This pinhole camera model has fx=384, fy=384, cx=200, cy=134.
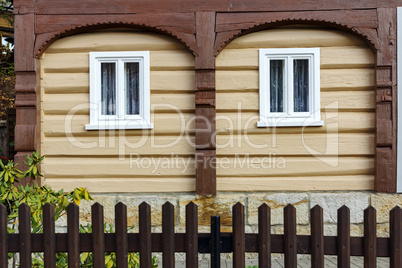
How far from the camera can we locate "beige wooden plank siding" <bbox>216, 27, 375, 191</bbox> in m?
5.26

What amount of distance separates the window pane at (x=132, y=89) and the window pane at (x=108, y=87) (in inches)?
7.3

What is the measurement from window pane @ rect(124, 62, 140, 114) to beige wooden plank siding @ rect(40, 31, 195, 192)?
0.25 meters

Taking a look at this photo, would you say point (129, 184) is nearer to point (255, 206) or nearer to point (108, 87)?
point (108, 87)

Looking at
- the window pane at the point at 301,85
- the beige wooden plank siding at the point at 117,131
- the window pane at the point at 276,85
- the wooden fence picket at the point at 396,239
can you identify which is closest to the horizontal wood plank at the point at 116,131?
the beige wooden plank siding at the point at 117,131

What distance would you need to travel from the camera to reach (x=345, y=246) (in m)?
2.38

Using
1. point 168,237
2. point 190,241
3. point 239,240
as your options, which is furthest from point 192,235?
point 239,240

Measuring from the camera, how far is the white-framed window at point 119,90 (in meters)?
5.32

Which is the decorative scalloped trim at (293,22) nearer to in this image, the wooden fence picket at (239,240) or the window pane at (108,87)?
the window pane at (108,87)

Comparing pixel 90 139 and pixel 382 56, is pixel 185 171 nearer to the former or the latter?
pixel 90 139

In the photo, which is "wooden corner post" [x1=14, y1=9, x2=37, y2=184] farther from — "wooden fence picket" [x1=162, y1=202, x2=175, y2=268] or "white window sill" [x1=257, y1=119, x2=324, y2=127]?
"wooden fence picket" [x1=162, y1=202, x2=175, y2=268]

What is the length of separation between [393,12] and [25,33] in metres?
4.95

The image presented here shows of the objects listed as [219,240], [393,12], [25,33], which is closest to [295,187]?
[393,12]

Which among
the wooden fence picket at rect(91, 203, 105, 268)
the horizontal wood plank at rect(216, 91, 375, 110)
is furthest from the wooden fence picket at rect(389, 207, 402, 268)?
the horizontal wood plank at rect(216, 91, 375, 110)

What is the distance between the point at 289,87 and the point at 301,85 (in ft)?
0.65
